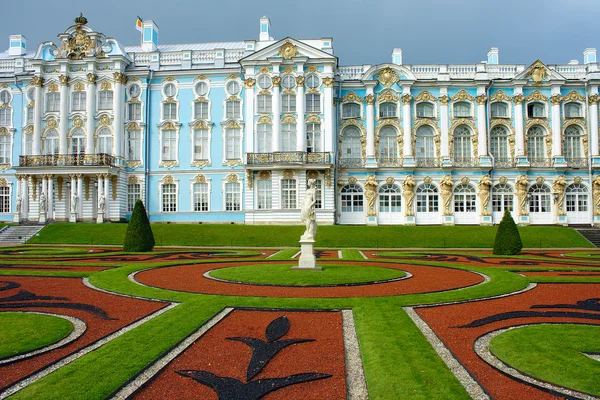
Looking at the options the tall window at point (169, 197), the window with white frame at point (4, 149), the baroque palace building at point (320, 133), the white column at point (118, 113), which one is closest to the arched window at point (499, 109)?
the baroque palace building at point (320, 133)

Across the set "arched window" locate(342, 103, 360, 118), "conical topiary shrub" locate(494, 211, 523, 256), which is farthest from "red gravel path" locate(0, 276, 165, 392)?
"arched window" locate(342, 103, 360, 118)

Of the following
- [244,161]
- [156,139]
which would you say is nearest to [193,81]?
[156,139]

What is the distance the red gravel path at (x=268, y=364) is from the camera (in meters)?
5.99

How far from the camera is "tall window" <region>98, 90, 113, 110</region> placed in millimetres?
42781

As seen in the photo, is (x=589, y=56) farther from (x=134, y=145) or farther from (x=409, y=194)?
(x=134, y=145)

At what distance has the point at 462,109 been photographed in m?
43.5

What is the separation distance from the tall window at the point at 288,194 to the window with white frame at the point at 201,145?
27.5 ft

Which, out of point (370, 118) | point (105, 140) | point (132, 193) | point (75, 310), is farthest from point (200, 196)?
point (75, 310)

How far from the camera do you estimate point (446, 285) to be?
1369cm

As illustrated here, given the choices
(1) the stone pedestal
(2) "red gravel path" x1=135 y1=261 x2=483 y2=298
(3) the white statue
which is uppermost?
(3) the white statue

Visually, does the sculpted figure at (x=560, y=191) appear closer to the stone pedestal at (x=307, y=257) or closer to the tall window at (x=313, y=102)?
the tall window at (x=313, y=102)

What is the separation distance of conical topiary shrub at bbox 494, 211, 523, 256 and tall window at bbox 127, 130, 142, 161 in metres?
32.1

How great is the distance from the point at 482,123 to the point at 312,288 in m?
35.3

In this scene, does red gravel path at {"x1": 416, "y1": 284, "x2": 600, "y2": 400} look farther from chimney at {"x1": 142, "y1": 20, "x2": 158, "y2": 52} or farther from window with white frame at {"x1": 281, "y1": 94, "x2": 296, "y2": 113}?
chimney at {"x1": 142, "y1": 20, "x2": 158, "y2": 52}
